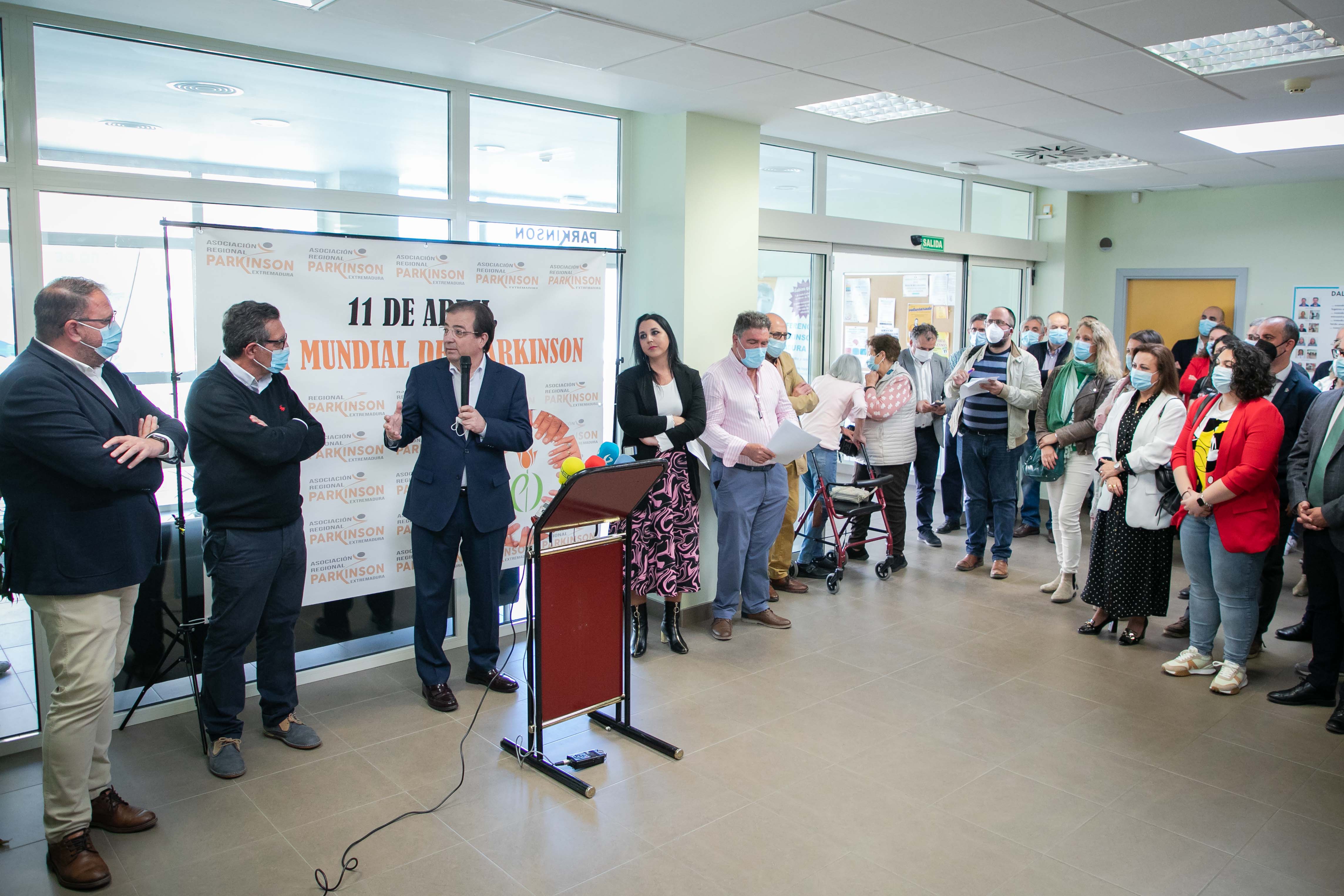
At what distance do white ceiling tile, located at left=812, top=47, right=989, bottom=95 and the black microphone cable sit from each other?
2800mm

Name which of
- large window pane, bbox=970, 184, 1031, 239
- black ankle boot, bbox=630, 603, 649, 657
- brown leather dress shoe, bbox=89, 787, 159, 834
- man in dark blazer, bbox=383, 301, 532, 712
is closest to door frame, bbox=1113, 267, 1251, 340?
large window pane, bbox=970, 184, 1031, 239

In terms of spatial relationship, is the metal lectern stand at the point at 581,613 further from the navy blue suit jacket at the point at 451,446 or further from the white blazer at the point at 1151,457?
the white blazer at the point at 1151,457

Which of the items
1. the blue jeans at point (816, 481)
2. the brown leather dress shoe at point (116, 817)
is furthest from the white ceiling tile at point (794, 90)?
the brown leather dress shoe at point (116, 817)

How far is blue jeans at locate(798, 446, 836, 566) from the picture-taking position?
608 cm

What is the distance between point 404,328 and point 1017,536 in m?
5.46

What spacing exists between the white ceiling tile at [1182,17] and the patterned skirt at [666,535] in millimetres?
2653

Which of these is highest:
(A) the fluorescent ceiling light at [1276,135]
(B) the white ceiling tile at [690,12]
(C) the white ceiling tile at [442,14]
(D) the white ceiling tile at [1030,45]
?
(A) the fluorescent ceiling light at [1276,135]

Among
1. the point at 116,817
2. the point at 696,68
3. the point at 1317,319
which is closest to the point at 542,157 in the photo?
the point at 696,68

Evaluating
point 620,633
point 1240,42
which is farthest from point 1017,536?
point 620,633

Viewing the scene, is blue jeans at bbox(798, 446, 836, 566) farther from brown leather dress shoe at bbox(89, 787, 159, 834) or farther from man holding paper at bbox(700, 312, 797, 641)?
brown leather dress shoe at bbox(89, 787, 159, 834)

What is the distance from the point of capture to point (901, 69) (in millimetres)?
4348

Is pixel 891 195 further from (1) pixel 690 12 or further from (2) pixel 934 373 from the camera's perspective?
(1) pixel 690 12

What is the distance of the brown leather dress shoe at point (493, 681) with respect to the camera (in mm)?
4191

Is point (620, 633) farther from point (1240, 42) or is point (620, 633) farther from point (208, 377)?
point (1240, 42)
